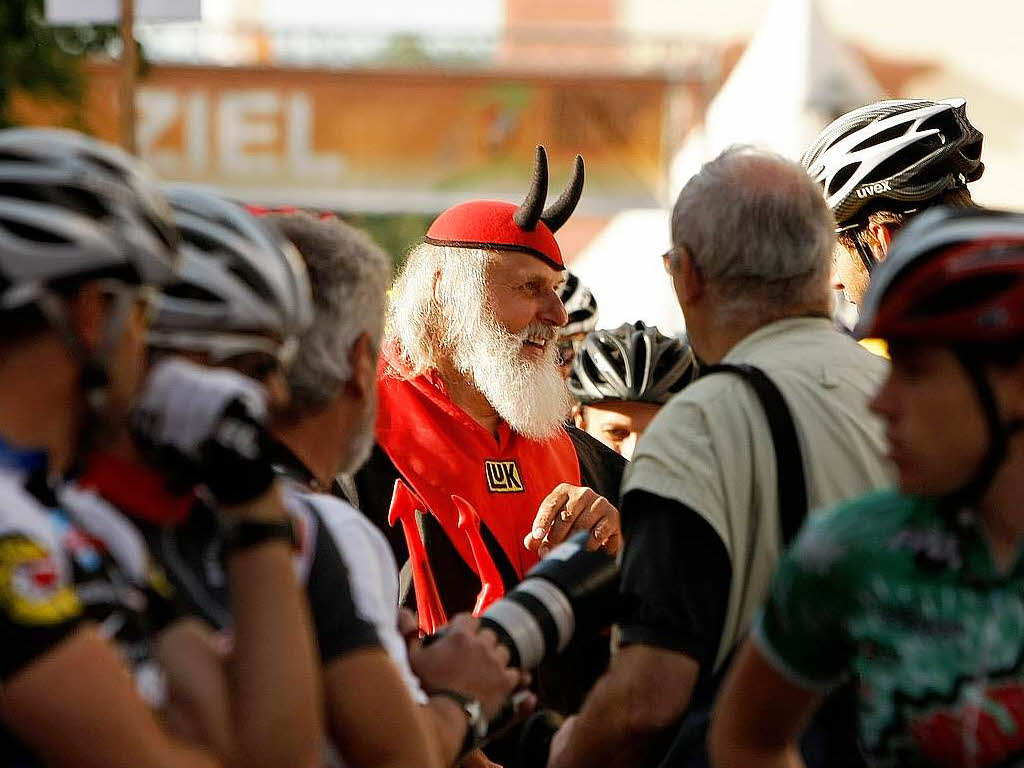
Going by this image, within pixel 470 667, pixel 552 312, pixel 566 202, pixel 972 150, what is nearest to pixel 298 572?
pixel 470 667

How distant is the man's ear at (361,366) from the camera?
319cm

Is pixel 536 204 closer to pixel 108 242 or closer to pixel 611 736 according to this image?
pixel 611 736

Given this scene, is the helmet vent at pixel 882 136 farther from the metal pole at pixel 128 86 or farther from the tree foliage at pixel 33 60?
the tree foliage at pixel 33 60

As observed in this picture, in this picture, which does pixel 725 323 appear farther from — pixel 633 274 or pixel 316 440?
pixel 633 274

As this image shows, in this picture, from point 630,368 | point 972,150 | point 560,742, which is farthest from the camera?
point 630,368

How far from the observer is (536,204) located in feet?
19.9

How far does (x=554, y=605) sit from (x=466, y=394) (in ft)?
8.54

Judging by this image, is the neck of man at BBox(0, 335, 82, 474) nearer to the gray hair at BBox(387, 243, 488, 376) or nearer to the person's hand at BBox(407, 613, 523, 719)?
the person's hand at BBox(407, 613, 523, 719)

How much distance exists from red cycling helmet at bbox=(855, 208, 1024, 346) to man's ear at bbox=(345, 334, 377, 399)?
99cm

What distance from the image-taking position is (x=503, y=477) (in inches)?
223

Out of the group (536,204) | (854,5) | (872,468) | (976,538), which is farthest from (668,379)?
(854,5)

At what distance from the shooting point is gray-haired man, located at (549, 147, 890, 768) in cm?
351

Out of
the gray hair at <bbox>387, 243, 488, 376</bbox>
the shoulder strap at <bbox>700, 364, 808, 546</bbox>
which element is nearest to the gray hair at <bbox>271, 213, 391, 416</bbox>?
the shoulder strap at <bbox>700, 364, 808, 546</bbox>

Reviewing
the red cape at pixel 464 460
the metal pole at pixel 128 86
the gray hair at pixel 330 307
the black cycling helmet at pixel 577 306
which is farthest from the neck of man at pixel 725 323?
the metal pole at pixel 128 86
